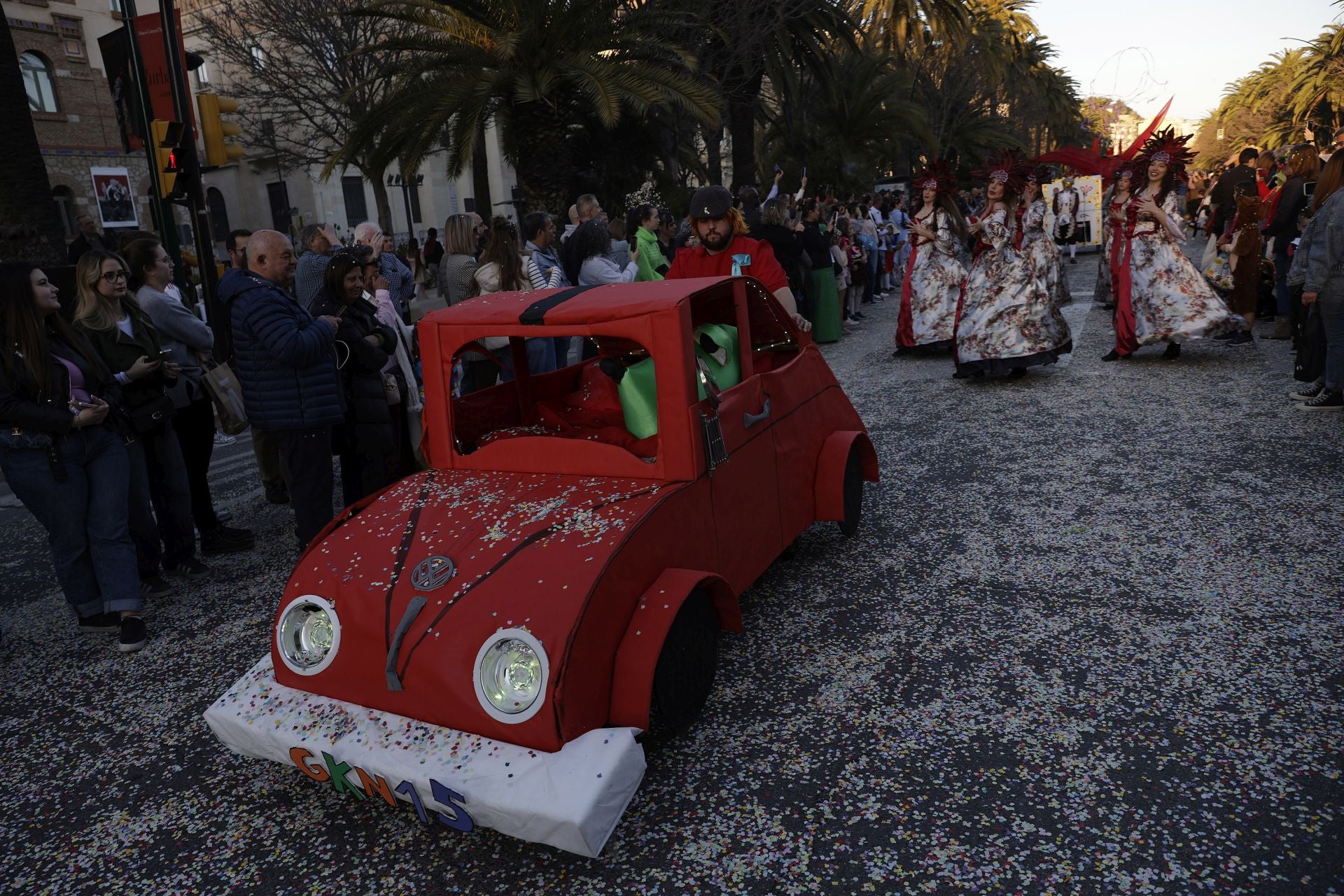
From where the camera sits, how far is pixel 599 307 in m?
3.13

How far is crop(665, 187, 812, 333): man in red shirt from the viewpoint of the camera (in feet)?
17.1

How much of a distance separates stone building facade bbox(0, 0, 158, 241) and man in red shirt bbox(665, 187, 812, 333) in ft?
84.0

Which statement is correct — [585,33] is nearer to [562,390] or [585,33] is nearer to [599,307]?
[562,390]

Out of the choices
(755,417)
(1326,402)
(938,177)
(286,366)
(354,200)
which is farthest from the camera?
(354,200)

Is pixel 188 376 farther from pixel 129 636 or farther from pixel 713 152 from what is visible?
pixel 713 152

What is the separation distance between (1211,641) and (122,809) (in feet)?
12.2

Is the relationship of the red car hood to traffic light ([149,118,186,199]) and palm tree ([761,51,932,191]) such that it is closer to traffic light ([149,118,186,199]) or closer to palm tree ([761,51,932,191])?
traffic light ([149,118,186,199])

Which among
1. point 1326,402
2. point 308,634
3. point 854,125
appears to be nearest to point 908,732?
point 308,634

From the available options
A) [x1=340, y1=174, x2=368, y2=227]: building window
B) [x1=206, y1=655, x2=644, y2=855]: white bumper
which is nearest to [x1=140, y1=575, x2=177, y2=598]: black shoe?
[x1=206, y1=655, x2=644, y2=855]: white bumper

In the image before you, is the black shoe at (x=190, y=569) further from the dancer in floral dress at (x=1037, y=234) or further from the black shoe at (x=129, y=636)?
the dancer in floral dress at (x=1037, y=234)

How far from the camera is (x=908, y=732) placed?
2.91 m

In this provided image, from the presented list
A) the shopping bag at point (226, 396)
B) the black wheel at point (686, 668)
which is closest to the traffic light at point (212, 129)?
the shopping bag at point (226, 396)

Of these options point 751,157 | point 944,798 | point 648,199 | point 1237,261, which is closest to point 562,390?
point 944,798

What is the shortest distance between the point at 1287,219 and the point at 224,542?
894 cm
